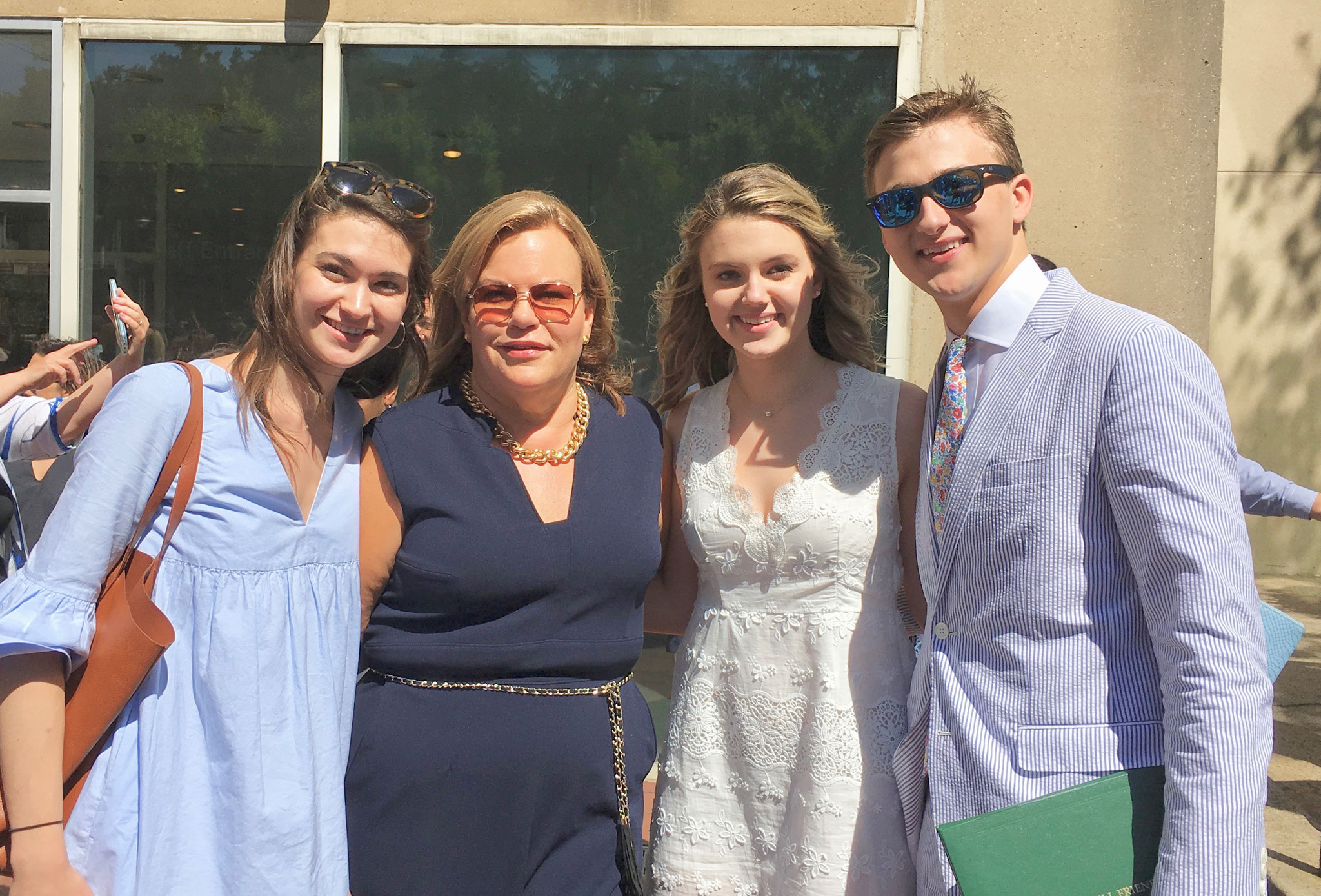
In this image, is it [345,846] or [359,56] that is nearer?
[345,846]

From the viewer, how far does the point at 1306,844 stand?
4023 mm

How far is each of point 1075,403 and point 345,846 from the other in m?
1.46

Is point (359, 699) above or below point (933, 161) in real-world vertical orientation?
below

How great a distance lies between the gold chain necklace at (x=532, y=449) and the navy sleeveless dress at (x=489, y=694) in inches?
2.2

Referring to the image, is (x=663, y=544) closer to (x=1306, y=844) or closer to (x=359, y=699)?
(x=359, y=699)

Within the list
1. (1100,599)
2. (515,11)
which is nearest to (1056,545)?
(1100,599)

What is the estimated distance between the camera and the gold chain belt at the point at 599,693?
2.00 m

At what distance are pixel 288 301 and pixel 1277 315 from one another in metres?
8.52

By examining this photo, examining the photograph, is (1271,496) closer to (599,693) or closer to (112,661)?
(599,693)

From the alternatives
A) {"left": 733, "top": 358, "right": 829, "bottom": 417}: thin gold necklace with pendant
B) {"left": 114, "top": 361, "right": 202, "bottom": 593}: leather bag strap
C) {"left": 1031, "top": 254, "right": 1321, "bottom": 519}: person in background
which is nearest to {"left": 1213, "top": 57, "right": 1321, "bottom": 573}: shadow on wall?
{"left": 1031, "top": 254, "right": 1321, "bottom": 519}: person in background

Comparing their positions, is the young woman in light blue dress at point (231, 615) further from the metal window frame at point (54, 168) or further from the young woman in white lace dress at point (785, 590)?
the metal window frame at point (54, 168)

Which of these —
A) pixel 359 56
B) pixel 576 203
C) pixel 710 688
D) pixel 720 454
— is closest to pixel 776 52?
pixel 576 203

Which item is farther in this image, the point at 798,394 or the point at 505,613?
the point at 798,394

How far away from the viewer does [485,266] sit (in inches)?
87.0
